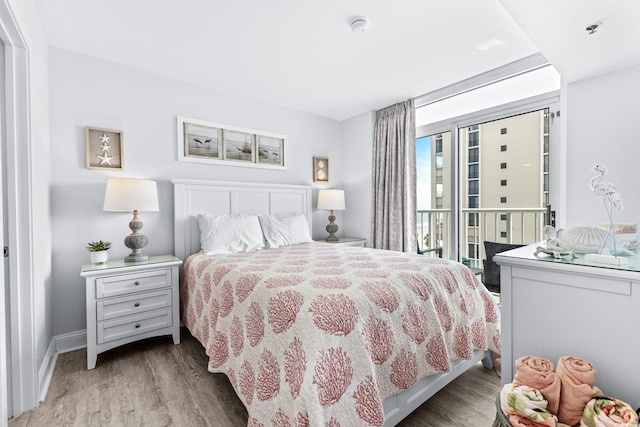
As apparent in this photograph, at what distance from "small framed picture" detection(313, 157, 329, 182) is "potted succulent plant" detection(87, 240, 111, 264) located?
2489 millimetres

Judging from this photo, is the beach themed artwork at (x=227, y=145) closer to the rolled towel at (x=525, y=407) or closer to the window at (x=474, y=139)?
the window at (x=474, y=139)

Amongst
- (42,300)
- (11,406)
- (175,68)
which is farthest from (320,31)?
(11,406)

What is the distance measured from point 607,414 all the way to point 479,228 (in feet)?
9.78

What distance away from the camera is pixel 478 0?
185cm

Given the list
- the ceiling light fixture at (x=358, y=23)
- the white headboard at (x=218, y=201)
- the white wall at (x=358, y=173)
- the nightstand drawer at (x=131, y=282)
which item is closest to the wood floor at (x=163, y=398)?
the nightstand drawer at (x=131, y=282)

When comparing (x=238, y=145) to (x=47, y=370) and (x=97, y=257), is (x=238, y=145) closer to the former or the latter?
(x=97, y=257)

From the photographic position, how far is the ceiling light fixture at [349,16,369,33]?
2.04 metres

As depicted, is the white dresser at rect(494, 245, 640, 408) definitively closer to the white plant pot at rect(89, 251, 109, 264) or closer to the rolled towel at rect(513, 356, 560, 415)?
the rolled towel at rect(513, 356, 560, 415)

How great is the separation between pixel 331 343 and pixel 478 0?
221 cm

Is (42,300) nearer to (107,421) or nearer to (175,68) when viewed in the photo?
(107,421)

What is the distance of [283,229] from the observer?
3188mm

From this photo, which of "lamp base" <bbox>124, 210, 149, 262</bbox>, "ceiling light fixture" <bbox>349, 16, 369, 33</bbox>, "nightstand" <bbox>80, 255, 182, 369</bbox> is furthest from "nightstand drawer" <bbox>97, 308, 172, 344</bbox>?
"ceiling light fixture" <bbox>349, 16, 369, 33</bbox>

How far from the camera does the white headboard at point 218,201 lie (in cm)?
288

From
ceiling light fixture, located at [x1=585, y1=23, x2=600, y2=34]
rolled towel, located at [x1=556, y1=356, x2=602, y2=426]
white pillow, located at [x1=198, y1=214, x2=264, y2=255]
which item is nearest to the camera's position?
rolled towel, located at [x1=556, y1=356, x2=602, y2=426]
